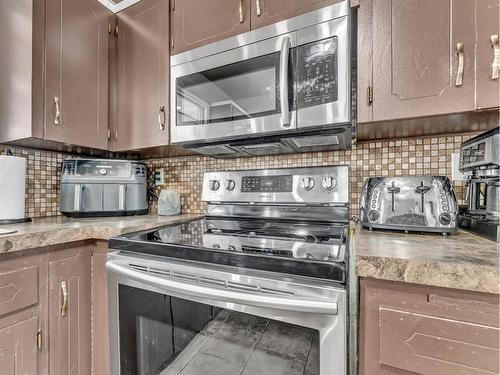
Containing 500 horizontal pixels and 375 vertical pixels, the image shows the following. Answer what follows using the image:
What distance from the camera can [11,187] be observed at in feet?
3.63

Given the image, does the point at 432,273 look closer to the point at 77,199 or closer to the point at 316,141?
the point at 316,141

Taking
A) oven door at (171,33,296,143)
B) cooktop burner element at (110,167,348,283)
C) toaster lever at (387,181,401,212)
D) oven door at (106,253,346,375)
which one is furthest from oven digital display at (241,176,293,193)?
oven door at (106,253,346,375)

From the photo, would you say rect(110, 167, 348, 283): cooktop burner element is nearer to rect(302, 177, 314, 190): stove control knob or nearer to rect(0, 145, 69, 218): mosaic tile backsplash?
rect(302, 177, 314, 190): stove control knob

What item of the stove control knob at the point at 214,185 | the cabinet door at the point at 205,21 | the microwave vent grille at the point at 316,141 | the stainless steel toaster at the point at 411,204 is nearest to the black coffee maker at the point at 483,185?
→ the stainless steel toaster at the point at 411,204

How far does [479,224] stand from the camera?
2.84 feet

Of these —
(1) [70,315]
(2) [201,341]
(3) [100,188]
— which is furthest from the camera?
(3) [100,188]

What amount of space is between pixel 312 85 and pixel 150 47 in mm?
912

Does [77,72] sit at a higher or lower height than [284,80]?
higher

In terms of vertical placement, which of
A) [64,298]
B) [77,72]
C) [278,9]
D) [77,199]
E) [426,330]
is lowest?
[64,298]

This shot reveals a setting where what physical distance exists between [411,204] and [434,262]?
0.41 metres

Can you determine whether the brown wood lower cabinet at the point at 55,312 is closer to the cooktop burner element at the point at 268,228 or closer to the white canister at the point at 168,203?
the cooktop burner element at the point at 268,228

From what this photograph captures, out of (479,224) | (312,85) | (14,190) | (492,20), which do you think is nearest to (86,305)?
(14,190)

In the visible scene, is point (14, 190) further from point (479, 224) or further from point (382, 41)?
point (479, 224)

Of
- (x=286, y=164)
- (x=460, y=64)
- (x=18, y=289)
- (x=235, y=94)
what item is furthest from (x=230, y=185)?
(x=460, y=64)
